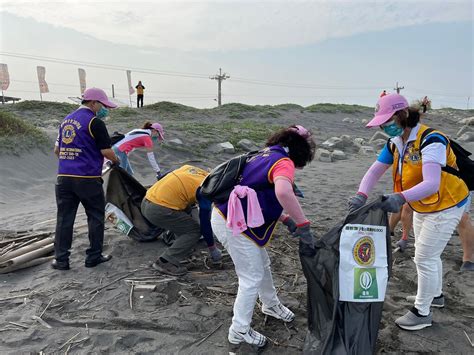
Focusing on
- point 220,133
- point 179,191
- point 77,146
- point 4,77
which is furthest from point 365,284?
point 4,77

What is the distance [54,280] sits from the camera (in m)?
3.99

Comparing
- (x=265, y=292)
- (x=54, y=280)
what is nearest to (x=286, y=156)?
(x=265, y=292)

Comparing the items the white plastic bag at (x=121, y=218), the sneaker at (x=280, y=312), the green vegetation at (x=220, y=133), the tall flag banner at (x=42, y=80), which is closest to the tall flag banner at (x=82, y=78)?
the tall flag banner at (x=42, y=80)

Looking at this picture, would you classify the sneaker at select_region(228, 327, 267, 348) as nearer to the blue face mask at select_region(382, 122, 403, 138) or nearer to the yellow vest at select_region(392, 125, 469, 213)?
the yellow vest at select_region(392, 125, 469, 213)

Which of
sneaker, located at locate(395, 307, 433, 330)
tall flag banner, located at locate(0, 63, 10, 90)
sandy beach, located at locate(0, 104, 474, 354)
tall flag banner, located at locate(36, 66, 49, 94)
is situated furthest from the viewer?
tall flag banner, located at locate(36, 66, 49, 94)

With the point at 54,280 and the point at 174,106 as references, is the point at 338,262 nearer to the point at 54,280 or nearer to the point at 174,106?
the point at 54,280

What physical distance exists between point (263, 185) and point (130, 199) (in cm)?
255

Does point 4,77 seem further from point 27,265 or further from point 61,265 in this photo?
point 61,265

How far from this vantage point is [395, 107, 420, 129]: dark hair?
286cm

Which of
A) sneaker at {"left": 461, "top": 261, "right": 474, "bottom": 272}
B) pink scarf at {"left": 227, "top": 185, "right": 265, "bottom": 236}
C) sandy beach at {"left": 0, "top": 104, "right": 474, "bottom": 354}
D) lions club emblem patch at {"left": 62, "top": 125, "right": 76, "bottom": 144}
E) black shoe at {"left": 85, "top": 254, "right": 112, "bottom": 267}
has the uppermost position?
lions club emblem patch at {"left": 62, "top": 125, "right": 76, "bottom": 144}

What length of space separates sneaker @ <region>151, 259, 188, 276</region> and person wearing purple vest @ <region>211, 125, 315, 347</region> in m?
1.23

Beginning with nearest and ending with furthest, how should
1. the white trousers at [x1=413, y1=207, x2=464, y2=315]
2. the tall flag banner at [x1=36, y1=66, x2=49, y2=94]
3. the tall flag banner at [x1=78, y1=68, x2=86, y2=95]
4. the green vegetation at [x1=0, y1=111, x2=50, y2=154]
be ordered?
1. the white trousers at [x1=413, y1=207, x2=464, y2=315]
2. the green vegetation at [x1=0, y1=111, x2=50, y2=154]
3. the tall flag banner at [x1=36, y1=66, x2=49, y2=94]
4. the tall flag banner at [x1=78, y1=68, x2=86, y2=95]

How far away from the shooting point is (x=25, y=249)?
14.4 ft

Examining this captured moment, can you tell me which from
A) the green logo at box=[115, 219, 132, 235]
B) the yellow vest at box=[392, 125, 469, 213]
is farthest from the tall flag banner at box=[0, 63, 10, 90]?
the yellow vest at box=[392, 125, 469, 213]
